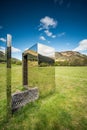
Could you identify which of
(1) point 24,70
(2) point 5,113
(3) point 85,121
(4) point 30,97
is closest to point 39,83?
(4) point 30,97

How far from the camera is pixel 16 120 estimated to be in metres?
2.38

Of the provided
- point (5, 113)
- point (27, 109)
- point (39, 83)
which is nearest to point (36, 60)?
point (39, 83)

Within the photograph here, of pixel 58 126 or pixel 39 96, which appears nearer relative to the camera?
pixel 58 126

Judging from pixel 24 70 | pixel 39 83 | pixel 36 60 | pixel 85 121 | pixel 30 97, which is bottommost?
pixel 85 121

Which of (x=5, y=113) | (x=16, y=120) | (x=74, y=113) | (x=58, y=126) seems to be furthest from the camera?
(x=74, y=113)

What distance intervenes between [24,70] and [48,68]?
1200 millimetres

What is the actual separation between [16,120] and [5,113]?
Answer: 470mm

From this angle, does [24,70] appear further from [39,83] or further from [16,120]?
[16,120]

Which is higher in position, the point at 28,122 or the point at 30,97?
the point at 30,97

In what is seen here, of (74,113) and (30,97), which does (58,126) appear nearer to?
(74,113)

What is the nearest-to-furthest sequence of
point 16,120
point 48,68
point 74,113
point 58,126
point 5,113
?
point 58,126 → point 16,120 → point 5,113 → point 74,113 → point 48,68

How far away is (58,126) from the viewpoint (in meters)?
2.22

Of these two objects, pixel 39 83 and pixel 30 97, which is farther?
pixel 39 83

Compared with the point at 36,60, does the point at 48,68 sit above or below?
below
